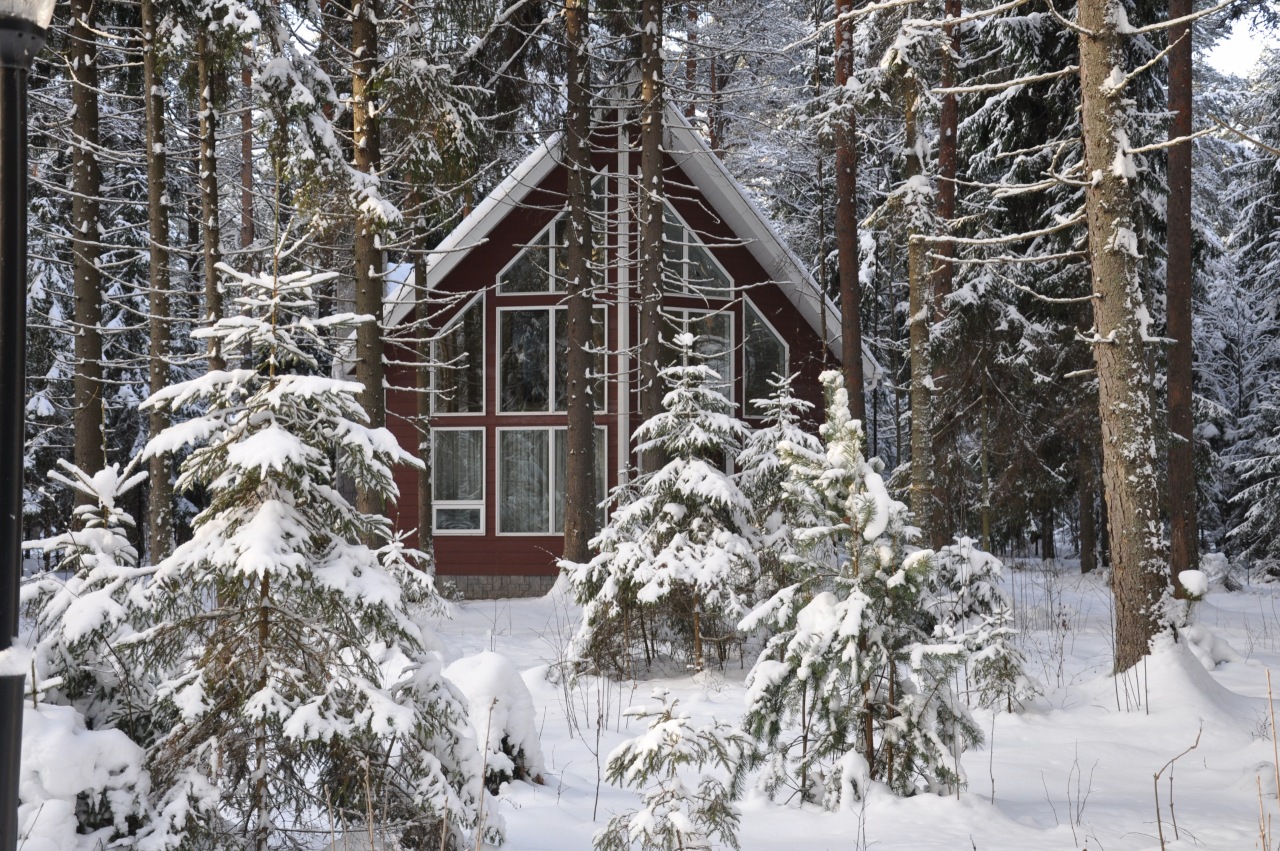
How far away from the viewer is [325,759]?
3.90 m

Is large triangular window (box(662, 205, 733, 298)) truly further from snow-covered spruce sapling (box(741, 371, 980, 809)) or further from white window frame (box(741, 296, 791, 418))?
snow-covered spruce sapling (box(741, 371, 980, 809))

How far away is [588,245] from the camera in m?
14.5

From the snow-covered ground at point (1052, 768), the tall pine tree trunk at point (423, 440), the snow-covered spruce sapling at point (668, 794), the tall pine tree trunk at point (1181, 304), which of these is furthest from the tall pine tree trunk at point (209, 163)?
the tall pine tree trunk at point (1181, 304)

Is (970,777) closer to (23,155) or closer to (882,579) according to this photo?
(882,579)

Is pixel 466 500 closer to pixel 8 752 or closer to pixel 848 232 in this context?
pixel 848 232

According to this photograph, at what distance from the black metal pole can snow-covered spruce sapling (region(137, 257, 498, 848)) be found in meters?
1.50

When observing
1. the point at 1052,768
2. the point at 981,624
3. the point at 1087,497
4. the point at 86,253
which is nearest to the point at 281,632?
the point at 1052,768

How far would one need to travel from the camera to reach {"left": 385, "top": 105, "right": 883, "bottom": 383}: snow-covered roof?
1672 cm

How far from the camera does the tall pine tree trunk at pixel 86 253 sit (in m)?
11.7

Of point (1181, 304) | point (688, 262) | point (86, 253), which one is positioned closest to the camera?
point (86, 253)

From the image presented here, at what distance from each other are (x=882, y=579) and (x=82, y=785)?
3528 millimetres

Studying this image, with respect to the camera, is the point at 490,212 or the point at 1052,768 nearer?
the point at 1052,768

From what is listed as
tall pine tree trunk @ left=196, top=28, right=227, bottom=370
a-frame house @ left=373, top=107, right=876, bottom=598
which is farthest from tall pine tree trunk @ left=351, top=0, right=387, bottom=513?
a-frame house @ left=373, top=107, right=876, bottom=598

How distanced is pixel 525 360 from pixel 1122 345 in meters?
11.7
